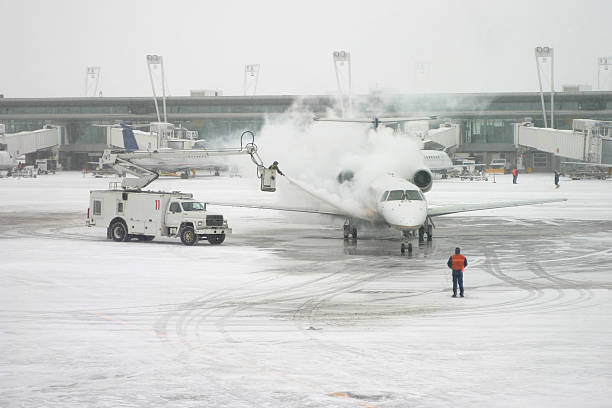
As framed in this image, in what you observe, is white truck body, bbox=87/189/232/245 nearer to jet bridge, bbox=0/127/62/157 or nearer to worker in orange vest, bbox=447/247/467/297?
worker in orange vest, bbox=447/247/467/297

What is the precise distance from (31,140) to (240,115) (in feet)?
141

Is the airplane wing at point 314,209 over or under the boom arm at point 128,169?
under

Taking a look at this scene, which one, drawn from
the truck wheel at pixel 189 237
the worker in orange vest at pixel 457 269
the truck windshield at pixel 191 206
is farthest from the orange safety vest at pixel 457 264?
the truck windshield at pixel 191 206

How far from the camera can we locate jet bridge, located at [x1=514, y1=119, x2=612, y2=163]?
388 feet

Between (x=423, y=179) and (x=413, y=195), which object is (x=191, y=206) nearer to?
(x=413, y=195)

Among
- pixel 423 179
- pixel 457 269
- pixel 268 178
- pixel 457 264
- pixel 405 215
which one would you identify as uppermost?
pixel 268 178

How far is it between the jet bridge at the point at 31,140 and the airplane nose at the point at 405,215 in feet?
389

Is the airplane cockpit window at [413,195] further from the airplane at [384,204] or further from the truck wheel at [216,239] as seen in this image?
the truck wheel at [216,239]

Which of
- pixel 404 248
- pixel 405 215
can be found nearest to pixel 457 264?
pixel 404 248

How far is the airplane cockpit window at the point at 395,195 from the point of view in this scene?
120ft

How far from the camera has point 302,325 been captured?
65.8 ft

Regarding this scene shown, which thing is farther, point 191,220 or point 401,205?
point 191,220

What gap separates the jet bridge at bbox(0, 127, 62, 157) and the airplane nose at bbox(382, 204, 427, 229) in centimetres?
11852

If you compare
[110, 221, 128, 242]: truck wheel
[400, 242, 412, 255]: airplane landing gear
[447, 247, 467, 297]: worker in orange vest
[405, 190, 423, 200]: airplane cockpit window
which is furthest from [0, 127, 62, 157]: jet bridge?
[447, 247, 467, 297]: worker in orange vest
